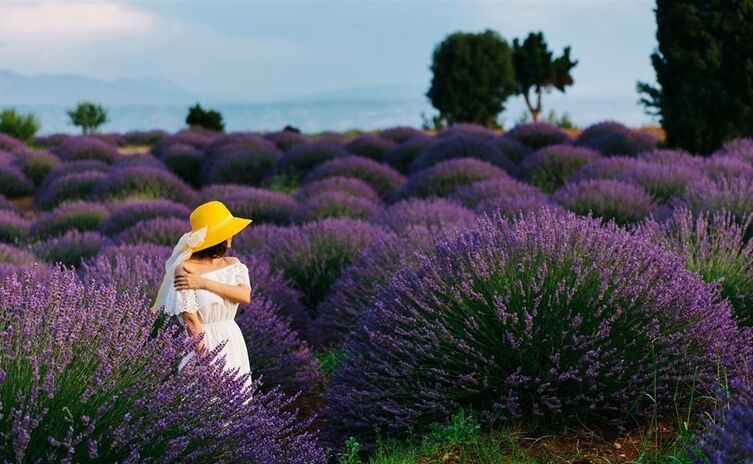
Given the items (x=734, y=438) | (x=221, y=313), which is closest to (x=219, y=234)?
(x=221, y=313)

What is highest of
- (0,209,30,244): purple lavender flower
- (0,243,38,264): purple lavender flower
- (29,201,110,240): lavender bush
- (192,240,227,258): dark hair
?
(192,240,227,258): dark hair

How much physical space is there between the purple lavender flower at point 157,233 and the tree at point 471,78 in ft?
82.7

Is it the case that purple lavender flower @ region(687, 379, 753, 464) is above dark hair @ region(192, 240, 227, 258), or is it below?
below

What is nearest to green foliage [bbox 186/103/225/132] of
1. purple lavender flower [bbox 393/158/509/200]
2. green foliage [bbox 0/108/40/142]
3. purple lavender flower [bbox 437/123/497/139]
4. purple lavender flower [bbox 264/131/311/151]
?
green foliage [bbox 0/108/40/142]

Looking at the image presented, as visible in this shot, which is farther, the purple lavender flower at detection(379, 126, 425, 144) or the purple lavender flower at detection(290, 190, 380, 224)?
the purple lavender flower at detection(379, 126, 425, 144)

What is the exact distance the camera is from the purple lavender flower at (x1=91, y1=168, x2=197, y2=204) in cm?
1443

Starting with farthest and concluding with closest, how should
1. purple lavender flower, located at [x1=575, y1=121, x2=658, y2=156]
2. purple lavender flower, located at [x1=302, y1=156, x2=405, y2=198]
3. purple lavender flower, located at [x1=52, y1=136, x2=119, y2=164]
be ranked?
purple lavender flower, located at [x1=52, y1=136, x2=119, y2=164]
purple lavender flower, located at [x1=575, y1=121, x2=658, y2=156]
purple lavender flower, located at [x1=302, y1=156, x2=405, y2=198]

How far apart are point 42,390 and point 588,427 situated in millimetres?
2305

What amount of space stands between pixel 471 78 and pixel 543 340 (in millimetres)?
31379

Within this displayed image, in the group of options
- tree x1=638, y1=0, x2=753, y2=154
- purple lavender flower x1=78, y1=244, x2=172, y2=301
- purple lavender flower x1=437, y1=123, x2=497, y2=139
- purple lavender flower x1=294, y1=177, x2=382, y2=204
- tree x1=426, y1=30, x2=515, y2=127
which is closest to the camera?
purple lavender flower x1=78, y1=244, x2=172, y2=301

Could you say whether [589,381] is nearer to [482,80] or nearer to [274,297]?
[274,297]

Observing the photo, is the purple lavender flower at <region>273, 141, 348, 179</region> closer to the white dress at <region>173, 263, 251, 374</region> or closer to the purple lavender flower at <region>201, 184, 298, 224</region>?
the purple lavender flower at <region>201, 184, 298, 224</region>

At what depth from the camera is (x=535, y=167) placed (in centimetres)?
1445

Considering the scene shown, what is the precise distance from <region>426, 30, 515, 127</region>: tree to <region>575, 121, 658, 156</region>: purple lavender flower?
1701cm
